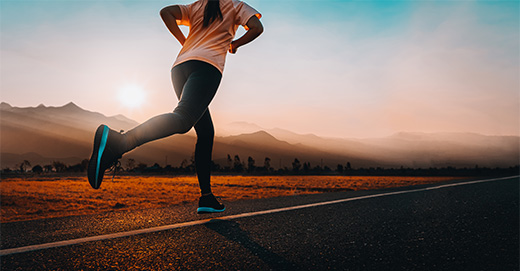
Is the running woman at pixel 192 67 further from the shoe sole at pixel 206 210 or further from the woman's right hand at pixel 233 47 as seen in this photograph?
the shoe sole at pixel 206 210

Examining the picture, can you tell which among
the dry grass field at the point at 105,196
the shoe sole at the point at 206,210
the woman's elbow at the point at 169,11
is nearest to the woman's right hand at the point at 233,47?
the woman's elbow at the point at 169,11

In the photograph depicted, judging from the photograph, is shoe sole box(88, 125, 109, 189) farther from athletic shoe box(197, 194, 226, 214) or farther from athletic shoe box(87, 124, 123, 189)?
athletic shoe box(197, 194, 226, 214)

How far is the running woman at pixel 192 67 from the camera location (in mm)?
2443

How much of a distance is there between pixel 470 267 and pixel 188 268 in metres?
1.68

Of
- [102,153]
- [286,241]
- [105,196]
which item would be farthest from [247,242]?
[105,196]

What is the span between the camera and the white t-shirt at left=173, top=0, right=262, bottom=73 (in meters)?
2.85

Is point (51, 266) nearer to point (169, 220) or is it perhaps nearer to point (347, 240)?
point (169, 220)

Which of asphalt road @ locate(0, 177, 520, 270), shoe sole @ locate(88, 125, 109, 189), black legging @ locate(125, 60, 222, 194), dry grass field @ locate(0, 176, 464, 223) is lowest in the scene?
dry grass field @ locate(0, 176, 464, 223)

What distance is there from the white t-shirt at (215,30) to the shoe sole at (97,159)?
2.89ft

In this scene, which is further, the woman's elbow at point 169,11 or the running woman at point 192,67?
the woman's elbow at point 169,11

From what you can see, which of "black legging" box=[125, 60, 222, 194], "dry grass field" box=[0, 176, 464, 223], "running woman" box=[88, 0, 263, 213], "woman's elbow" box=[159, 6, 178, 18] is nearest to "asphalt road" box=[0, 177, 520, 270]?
"running woman" box=[88, 0, 263, 213]

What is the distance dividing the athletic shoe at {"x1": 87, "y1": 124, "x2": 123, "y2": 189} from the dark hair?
1.23 metres

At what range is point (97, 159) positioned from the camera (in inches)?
95.0

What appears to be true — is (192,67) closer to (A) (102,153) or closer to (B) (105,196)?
(A) (102,153)
